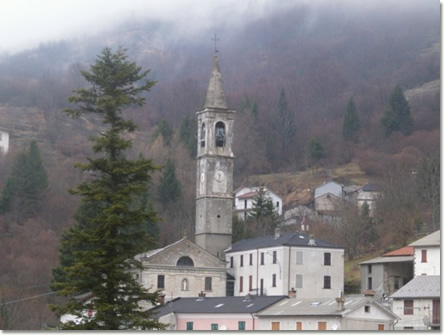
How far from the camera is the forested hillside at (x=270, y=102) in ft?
331

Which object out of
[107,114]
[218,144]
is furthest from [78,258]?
[218,144]

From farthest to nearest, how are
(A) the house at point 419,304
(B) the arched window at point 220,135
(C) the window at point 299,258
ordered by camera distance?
(B) the arched window at point 220,135, (C) the window at point 299,258, (A) the house at point 419,304

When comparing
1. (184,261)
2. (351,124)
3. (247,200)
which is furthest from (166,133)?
(184,261)

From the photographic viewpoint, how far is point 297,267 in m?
77.2

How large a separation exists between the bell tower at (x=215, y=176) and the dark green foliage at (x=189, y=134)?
3544 cm

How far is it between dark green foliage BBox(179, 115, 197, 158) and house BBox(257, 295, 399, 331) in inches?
2468

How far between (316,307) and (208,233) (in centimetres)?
2462

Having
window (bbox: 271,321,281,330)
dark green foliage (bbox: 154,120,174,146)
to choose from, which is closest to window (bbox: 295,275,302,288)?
window (bbox: 271,321,281,330)

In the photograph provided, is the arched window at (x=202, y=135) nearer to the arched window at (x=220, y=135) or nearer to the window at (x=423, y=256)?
the arched window at (x=220, y=135)

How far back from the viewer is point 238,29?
142 m

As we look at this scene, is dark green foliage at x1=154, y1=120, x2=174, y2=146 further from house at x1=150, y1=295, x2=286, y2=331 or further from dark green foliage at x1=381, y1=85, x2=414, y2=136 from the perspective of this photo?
house at x1=150, y1=295, x2=286, y2=331

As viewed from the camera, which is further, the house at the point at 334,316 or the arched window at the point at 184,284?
the arched window at the point at 184,284

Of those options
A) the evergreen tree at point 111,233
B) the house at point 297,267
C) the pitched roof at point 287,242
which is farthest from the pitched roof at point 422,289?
the evergreen tree at point 111,233

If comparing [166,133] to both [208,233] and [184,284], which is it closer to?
[208,233]
